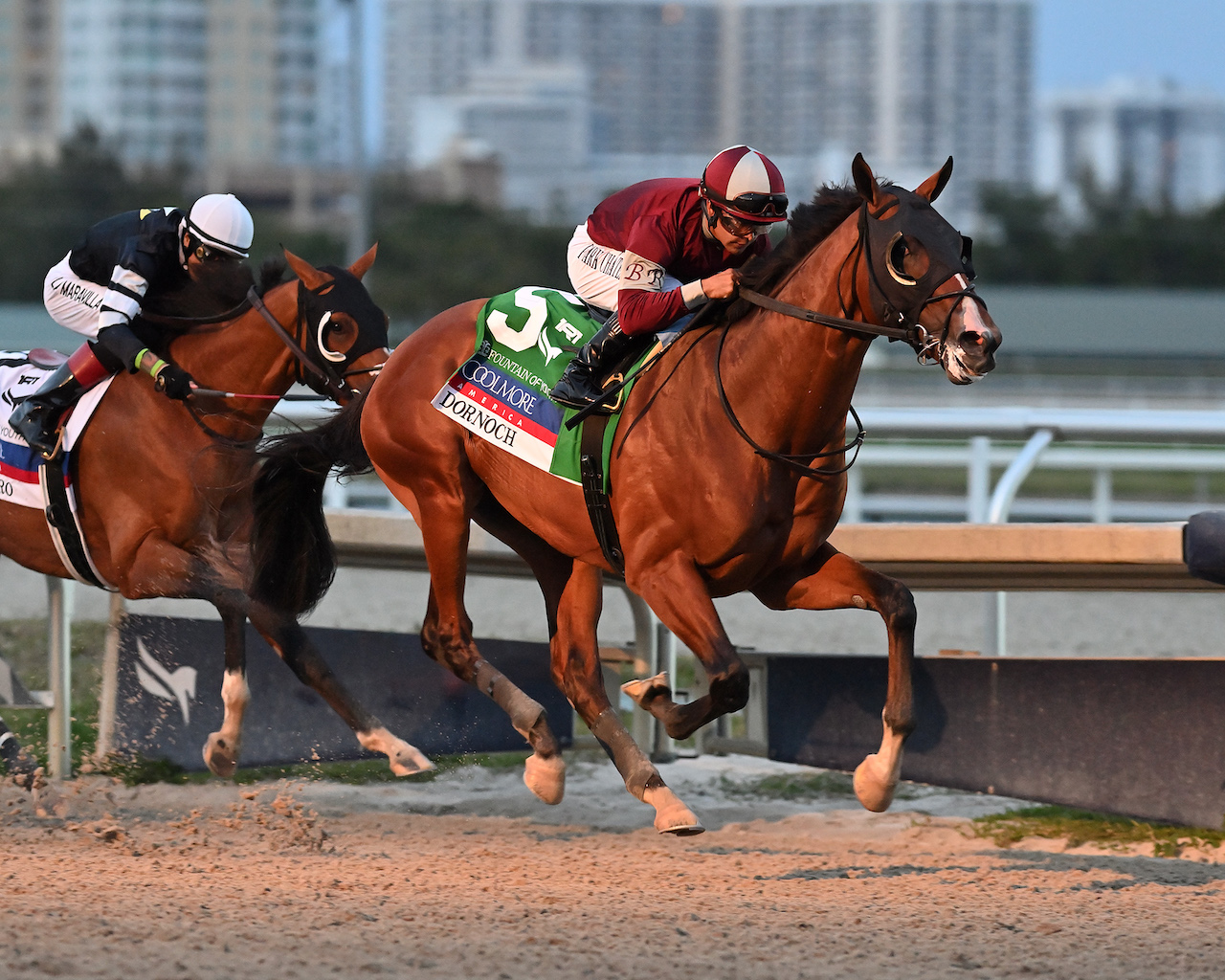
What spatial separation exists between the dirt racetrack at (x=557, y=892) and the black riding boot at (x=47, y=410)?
102cm

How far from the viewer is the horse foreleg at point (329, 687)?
15.4ft

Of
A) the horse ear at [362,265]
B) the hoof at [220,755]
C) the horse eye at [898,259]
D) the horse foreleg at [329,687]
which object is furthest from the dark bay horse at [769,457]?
the horse ear at [362,265]

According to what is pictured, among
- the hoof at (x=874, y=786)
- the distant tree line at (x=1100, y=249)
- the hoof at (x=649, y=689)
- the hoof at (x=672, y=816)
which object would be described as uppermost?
the hoof at (x=649, y=689)

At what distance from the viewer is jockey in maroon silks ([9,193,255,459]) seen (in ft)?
16.2

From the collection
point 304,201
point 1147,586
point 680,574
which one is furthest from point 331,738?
point 304,201

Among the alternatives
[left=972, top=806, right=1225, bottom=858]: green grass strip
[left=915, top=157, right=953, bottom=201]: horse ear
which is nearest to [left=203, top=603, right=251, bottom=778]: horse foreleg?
[left=972, top=806, right=1225, bottom=858]: green grass strip

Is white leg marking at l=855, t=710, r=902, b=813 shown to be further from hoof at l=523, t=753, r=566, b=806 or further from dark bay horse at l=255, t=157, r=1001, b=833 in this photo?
hoof at l=523, t=753, r=566, b=806

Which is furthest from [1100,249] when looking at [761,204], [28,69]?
[28,69]

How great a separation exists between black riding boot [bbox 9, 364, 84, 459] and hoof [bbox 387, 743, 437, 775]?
4.61ft

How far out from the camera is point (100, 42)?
11319 cm

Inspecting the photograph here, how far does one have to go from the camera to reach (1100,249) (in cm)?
5528

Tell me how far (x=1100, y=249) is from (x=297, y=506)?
176ft

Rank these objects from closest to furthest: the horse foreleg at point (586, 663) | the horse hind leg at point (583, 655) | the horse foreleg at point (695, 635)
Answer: the horse foreleg at point (695, 635) < the horse hind leg at point (583, 655) < the horse foreleg at point (586, 663)

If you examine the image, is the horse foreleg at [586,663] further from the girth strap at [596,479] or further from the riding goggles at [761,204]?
the riding goggles at [761,204]
